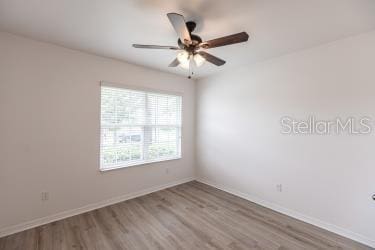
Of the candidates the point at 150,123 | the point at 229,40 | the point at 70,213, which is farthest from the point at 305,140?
the point at 70,213

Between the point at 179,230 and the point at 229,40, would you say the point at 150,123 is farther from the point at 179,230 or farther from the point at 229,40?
the point at 229,40

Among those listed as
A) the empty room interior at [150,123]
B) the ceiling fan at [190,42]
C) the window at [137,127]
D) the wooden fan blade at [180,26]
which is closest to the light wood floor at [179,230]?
the empty room interior at [150,123]

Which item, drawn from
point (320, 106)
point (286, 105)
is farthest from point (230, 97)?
point (320, 106)

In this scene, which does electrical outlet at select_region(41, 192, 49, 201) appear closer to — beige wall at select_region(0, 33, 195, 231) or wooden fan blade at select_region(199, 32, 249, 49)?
beige wall at select_region(0, 33, 195, 231)

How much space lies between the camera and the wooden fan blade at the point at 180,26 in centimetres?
150

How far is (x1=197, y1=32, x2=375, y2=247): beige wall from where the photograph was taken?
2.23 m

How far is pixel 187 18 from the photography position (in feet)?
6.32

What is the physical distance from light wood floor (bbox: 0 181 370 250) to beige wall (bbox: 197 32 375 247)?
0.33m

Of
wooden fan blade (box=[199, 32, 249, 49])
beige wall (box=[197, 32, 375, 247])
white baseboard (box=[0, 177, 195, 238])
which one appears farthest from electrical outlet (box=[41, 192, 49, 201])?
beige wall (box=[197, 32, 375, 247])

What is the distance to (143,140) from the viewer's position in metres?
3.63

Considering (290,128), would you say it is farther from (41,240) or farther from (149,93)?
(41,240)

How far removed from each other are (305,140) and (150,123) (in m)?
2.72

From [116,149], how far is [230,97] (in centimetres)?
243

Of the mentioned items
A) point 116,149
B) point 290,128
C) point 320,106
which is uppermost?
point 320,106
